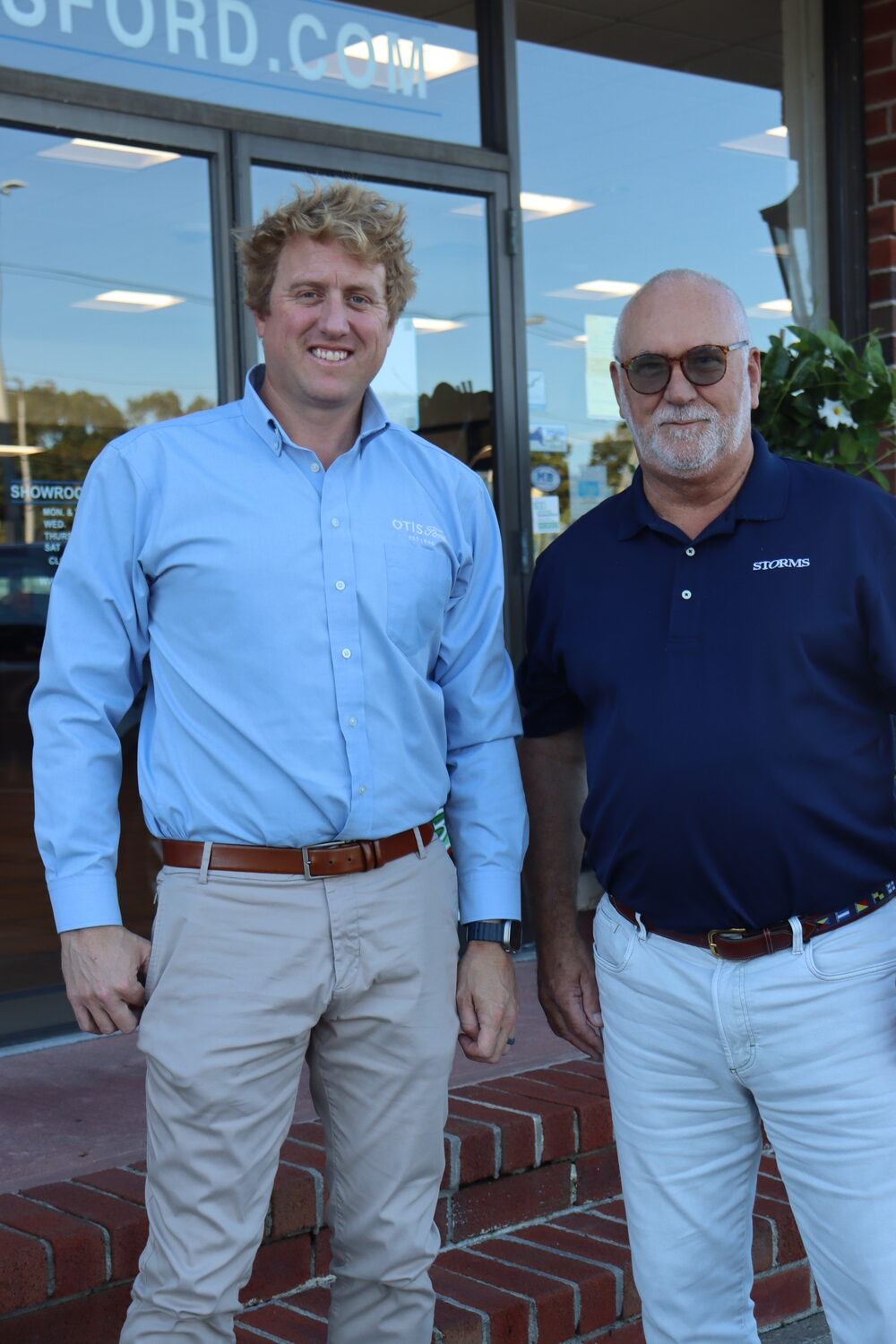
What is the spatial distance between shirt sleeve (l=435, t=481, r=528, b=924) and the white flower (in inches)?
93.1

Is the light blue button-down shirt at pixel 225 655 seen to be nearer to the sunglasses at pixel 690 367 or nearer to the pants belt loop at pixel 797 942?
the sunglasses at pixel 690 367

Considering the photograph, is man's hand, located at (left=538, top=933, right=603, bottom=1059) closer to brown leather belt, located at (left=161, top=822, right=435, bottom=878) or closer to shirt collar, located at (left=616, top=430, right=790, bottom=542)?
brown leather belt, located at (left=161, top=822, right=435, bottom=878)

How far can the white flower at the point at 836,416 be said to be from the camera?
466 centimetres

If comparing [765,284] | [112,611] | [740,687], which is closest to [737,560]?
[740,687]

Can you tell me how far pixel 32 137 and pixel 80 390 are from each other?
2.42 ft

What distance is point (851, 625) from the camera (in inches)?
89.2

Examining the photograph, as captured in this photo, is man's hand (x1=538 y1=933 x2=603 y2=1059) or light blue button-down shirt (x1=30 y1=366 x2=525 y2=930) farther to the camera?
man's hand (x1=538 y1=933 x2=603 y2=1059)

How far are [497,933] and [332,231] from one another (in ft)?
3.79

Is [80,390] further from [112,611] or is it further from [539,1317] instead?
[539,1317]

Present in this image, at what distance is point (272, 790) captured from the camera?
2.28 meters

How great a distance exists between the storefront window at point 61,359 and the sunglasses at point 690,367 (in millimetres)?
A: 2421

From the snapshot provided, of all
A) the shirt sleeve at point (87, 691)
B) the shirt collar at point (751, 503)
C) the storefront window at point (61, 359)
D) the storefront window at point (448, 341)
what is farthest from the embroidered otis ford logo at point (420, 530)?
the storefront window at point (448, 341)

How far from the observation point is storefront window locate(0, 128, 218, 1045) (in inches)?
171

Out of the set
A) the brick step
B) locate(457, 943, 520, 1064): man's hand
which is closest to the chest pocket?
locate(457, 943, 520, 1064): man's hand
